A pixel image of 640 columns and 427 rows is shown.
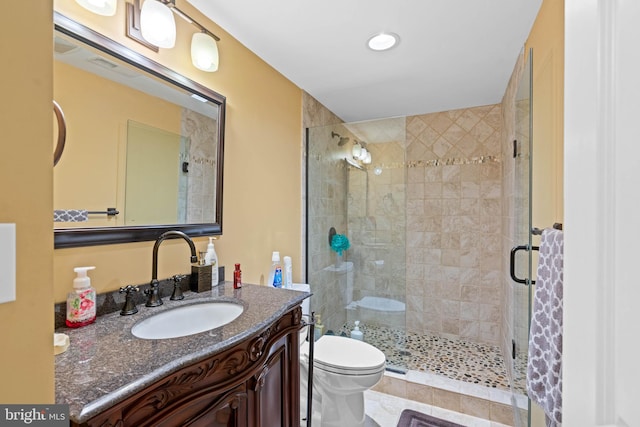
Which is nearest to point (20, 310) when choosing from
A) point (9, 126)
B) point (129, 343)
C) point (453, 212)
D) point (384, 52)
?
point (9, 126)

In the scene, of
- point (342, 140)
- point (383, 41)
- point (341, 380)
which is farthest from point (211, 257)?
point (342, 140)

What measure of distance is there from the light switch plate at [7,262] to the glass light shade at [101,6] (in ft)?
3.49

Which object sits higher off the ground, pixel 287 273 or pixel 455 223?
pixel 455 223

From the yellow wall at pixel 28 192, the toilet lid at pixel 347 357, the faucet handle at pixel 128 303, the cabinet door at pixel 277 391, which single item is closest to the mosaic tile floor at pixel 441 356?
the toilet lid at pixel 347 357

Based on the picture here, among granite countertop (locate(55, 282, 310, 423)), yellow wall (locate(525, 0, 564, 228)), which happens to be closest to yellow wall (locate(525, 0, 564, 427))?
yellow wall (locate(525, 0, 564, 228))

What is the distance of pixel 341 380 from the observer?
162 cm

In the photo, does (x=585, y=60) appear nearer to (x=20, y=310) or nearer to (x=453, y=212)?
(x=20, y=310)

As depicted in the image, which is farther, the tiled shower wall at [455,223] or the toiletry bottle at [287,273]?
the tiled shower wall at [455,223]

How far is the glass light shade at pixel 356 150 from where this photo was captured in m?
2.72

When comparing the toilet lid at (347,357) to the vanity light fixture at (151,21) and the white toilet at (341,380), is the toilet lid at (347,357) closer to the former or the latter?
the white toilet at (341,380)

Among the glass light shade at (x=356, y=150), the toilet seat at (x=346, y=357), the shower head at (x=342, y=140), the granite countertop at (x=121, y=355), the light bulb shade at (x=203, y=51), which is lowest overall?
the toilet seat at (x=346, y=357)

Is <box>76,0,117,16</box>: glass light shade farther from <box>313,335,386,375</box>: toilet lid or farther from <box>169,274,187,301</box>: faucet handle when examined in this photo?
<box>313,335,386,375</box>: toilet lid

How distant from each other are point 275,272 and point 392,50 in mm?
1637

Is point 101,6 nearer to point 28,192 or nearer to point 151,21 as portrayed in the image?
point 151,21
